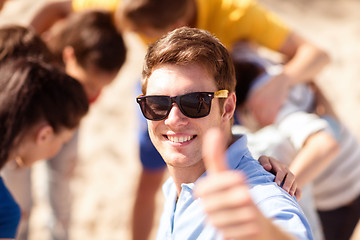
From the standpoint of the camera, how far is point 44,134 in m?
2.02

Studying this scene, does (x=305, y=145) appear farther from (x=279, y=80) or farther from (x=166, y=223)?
(x=166, y=223)

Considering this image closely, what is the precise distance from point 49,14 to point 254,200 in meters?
2.37

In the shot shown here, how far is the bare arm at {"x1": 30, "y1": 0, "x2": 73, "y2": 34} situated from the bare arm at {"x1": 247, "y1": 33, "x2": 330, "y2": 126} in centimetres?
164

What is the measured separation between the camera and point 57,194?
3.22 m

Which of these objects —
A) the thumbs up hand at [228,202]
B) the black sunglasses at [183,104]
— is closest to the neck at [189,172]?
the black sunglasses at [183,104]

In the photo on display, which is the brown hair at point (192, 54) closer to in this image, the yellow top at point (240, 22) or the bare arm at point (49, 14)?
the yellow top at point (240, 22)

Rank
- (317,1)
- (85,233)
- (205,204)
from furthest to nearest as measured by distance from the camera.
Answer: (317,1) < (85,233) < (205,204)

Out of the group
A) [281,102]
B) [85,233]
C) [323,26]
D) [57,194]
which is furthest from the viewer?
[323,26]

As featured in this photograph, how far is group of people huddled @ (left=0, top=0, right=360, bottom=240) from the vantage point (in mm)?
1336

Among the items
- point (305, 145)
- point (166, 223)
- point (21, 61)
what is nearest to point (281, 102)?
point (305, 145)

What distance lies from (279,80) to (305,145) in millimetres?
427

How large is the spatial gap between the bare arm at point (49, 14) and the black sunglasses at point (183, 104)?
1878 mm

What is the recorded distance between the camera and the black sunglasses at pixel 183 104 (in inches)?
54.8

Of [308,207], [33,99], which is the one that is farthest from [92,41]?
[308,207]
